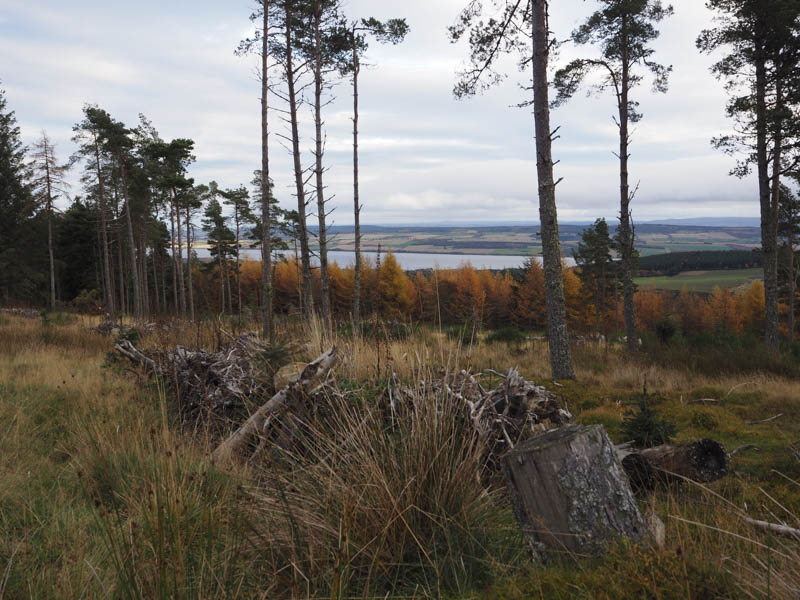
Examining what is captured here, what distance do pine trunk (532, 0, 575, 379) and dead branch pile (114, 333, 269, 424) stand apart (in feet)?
16.3

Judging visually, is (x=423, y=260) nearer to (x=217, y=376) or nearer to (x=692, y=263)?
(x=692, y=263)

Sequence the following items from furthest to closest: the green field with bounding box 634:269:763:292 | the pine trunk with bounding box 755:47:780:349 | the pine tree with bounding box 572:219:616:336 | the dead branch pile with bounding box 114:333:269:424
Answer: the green field with bounding box 634:269:763:292
the pine tree with bounding box 572:219:616:336
the pine trunk with bounding box 755:47:780:349
the dead branch pile with bounding box 114:333:269:424

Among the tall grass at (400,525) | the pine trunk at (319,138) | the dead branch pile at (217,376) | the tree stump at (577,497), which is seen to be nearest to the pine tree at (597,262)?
the pine trunk at (319,138)

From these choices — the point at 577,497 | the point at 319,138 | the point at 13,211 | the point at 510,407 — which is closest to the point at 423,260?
the point at 13,211

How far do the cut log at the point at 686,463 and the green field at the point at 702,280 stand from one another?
308 feet

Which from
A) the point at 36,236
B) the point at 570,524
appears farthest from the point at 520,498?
the point at 36,236

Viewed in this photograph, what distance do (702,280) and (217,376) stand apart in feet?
377

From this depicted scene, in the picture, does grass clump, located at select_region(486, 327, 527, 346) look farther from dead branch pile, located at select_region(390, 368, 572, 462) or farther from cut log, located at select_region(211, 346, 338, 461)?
cut log, located at select_region(211, 346, 338, 461)

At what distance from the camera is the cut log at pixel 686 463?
3314 millimetres

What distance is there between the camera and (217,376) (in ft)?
17.1

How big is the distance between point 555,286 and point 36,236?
4246 cm

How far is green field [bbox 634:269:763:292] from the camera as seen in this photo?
91031 mm

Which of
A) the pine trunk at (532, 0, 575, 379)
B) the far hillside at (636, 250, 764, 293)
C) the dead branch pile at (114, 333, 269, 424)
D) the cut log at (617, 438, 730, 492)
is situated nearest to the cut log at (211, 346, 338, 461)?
the dead branch pile at (114, 333, 269, 424)

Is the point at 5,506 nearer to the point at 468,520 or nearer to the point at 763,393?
the point at 468,520
